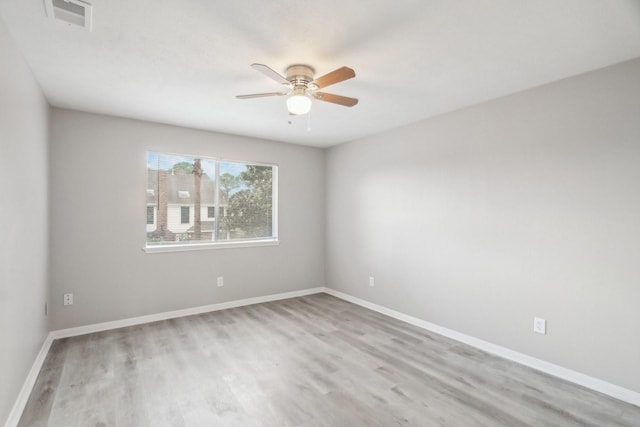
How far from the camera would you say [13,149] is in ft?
6.46

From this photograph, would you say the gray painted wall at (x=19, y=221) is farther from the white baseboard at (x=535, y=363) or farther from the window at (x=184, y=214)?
the white baseboard at (x=535, y=363)

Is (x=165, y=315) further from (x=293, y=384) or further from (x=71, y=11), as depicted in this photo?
(x=71, y=11)

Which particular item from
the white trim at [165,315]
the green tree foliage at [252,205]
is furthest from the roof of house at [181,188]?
the white trim at [165,315]

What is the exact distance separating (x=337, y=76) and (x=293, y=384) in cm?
234

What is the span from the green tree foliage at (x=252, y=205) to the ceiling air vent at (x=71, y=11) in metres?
2.83

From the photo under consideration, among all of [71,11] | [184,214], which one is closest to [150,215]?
[184,214]

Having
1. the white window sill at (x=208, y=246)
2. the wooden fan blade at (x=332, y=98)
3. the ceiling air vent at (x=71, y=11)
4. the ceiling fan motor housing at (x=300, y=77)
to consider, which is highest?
the ceiling air vent at (x=71, y=11)

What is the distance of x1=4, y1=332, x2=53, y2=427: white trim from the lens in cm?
191

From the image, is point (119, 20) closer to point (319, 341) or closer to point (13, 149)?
point (13, 149)

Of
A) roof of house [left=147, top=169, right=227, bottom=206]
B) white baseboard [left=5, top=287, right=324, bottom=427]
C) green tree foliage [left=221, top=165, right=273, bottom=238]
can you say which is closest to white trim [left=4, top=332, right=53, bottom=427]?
white baseboard [left=5, top=287, right=324, bottom=427]

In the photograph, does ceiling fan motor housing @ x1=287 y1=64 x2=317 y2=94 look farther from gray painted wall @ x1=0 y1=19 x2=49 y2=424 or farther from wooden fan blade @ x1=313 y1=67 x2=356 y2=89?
gray painted wall @ x1=0 y1=19 x2=49 y2=424

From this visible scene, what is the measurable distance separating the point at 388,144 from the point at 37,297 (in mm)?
4055

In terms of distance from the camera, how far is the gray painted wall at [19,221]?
1.79m

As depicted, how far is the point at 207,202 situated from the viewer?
4.29 metres
